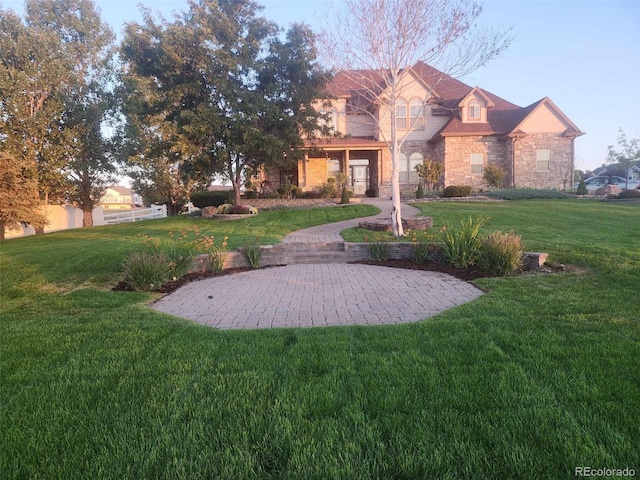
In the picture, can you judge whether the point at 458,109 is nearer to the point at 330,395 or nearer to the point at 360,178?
the point at 360,178

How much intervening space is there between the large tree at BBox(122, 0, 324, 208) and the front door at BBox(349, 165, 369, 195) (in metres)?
10.00

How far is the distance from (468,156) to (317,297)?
22.9 metres

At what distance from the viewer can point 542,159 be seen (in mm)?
25062

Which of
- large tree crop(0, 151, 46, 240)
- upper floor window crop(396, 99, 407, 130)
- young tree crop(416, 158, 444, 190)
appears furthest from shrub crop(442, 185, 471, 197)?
large tree crop(0, 151, 46, 240)

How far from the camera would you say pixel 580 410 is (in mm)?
2289

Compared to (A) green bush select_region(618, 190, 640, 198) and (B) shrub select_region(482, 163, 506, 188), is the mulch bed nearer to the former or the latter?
(A) green bush select_region(618, 190, 640, 198)

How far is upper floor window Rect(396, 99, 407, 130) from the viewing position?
25.1m

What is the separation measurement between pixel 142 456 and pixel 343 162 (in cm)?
2550

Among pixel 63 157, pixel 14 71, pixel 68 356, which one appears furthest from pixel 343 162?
pixel 68 356

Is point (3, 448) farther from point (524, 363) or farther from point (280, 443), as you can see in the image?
point (524, 363)

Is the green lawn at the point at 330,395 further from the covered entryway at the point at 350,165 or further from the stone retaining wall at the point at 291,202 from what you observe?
the covered entryway at the point at 350,165

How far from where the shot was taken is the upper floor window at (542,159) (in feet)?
82.0

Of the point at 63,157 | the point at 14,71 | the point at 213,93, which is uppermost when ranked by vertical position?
the point at 14,71

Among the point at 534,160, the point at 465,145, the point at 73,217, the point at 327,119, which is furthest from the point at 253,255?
the point at 534,160
